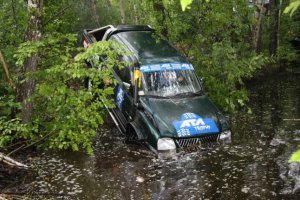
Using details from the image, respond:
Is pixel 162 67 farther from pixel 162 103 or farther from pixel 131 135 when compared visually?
pixel 131 135

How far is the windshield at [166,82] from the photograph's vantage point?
7984 mm

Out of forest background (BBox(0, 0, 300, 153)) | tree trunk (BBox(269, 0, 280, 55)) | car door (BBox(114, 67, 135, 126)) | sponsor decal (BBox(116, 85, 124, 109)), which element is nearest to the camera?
forest background (BBox(0, 0, 300, 153))

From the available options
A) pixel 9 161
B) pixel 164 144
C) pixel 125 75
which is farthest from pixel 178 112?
pixel 9 161

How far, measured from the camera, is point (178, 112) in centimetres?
740

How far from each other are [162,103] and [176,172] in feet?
5.89

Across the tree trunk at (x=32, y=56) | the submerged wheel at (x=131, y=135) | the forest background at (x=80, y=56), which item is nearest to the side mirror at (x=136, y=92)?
the submerged wheel at (x=131, y=135)

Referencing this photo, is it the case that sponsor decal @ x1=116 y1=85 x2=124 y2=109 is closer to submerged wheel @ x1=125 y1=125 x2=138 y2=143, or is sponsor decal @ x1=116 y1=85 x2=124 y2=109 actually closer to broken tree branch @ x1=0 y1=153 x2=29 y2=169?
submerged wheel @ x1=125 y1=125 x2=138 y2=143

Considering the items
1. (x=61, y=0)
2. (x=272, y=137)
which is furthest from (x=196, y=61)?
(x=61, y=0)

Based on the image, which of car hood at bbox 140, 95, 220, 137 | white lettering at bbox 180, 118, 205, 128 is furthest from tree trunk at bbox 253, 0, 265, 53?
white lettering at bbox 180, 118, 205, 128

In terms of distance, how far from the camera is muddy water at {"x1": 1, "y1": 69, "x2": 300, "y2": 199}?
565 centimetres

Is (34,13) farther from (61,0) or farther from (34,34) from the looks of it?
(61,0)

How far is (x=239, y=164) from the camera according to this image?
6758 mm

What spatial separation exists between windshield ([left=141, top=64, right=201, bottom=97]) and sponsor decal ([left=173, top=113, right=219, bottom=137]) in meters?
0.93

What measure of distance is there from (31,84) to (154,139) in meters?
2.81
